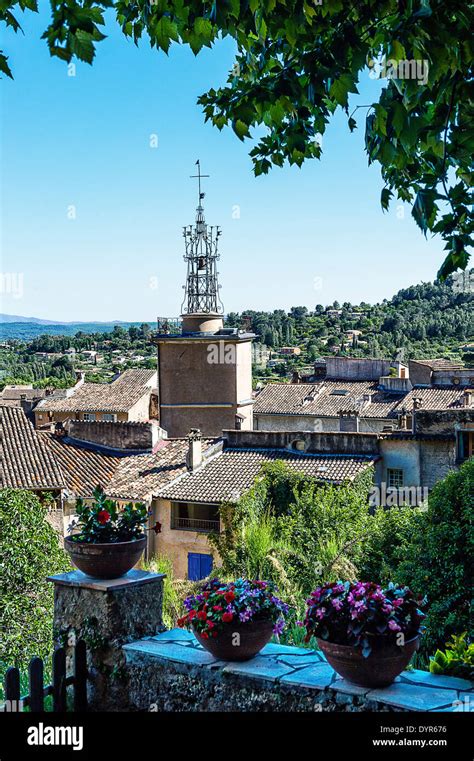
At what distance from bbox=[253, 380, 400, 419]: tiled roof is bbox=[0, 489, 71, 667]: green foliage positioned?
1189 inches

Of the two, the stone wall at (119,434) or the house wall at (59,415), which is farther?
the house wall at (59,415)

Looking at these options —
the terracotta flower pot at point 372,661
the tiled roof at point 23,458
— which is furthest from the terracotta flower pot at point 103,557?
the tiled roof at point 23,458

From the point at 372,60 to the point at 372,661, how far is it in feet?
8.83

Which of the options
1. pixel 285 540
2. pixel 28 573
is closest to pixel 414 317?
pixel 285 540

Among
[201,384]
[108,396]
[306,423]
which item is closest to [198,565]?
[201,384]

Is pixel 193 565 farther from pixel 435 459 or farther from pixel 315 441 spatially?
pixel 435 459

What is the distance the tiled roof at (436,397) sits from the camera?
35.9 metres

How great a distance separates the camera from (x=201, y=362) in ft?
96.9

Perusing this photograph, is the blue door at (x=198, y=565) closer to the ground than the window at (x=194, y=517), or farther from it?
closer to the ground

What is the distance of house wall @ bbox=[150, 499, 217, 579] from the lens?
22.2 metres

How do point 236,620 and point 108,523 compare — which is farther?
point 108,523

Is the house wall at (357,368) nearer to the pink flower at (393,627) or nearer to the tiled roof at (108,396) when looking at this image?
the tiled roof at (108,396)

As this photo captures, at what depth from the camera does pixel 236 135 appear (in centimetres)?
396

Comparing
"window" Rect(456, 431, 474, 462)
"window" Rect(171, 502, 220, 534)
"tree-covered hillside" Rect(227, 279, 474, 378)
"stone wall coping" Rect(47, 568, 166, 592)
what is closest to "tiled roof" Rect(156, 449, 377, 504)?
"window" Rect(171, 502, 220, 534)
